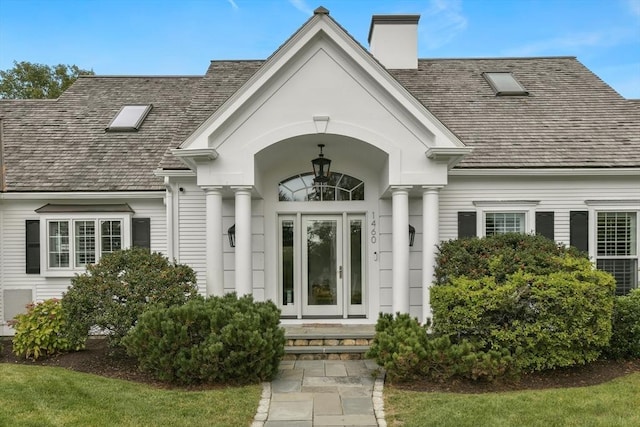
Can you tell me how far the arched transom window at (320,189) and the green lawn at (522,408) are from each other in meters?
4.53

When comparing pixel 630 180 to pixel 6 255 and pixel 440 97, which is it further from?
pixel 6 255

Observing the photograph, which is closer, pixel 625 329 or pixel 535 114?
pixel 625 329

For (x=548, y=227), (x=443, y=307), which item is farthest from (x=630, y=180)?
(x=443, y=307)

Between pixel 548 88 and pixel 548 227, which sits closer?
pixel 548 227

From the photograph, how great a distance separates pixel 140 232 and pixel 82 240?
1266 mm

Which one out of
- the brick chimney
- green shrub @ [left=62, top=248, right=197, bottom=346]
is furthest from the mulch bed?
the brick chimney

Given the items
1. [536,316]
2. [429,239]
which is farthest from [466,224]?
[536,316]

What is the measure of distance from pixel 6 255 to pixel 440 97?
34.9 ft

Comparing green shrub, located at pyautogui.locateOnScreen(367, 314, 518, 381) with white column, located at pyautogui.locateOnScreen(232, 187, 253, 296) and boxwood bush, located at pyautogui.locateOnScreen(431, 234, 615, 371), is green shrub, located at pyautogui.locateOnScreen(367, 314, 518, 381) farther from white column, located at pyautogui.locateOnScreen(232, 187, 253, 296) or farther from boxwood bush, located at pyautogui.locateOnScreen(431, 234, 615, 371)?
white column, located at pyautogui.locateOnScreen(232, 187, 253, 296)

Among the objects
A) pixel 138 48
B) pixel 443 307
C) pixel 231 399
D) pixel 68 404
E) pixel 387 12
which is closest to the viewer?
pixel 68 404

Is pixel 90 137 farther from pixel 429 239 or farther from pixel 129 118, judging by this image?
pixel 429 239

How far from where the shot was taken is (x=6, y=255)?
10.2 meters

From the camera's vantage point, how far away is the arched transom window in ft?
32.3

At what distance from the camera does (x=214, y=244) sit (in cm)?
819
